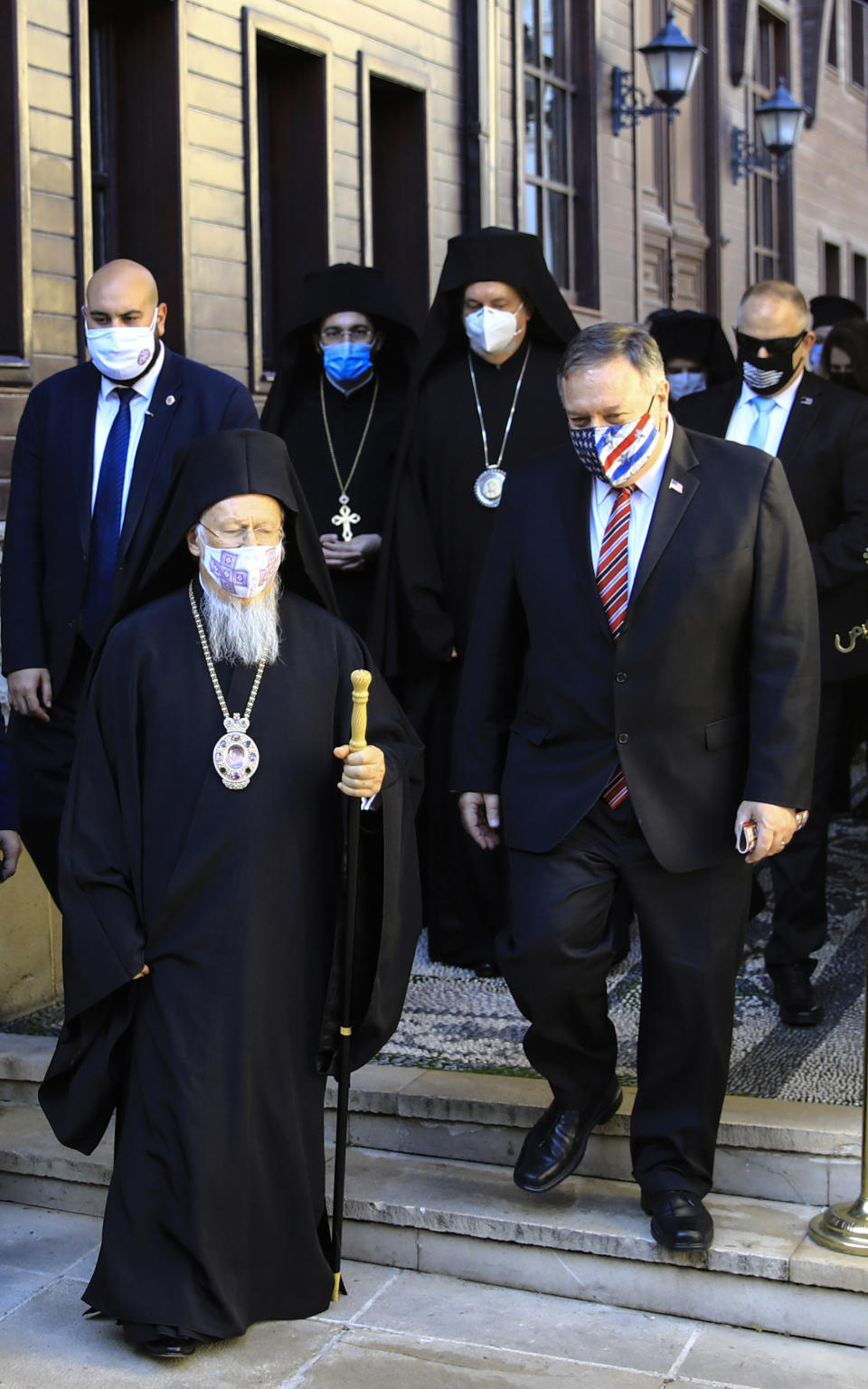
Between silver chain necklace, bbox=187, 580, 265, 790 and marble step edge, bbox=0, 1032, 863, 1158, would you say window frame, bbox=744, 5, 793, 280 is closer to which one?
marble step edge, bbox=0, 1032, 863, 1158

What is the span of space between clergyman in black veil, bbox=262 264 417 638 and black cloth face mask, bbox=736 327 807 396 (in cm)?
128

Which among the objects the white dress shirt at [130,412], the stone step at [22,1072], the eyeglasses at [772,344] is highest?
the eyeglasses at [772,344]

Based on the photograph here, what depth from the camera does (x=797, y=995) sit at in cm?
552

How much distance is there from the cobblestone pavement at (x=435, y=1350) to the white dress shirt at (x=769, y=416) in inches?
105

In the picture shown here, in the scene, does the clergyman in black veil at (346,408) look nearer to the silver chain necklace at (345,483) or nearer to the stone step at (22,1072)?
the silver chain necklace at (345,483)

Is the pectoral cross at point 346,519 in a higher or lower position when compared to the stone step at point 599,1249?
higher

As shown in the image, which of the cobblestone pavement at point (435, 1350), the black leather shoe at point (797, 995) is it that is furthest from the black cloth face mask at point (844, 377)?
the cobblestone pavement at point (435, 1350)

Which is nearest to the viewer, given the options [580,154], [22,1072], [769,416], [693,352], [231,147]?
[22,1072]

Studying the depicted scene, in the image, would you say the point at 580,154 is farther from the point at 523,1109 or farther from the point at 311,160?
the point at 523,1109

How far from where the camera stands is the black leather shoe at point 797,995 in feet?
18.1

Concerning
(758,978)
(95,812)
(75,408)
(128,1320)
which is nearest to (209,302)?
(75,408)

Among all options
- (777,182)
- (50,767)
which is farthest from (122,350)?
(777,182)

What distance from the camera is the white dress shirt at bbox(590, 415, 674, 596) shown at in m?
4.26

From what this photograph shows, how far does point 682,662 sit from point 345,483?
2.50 metres
